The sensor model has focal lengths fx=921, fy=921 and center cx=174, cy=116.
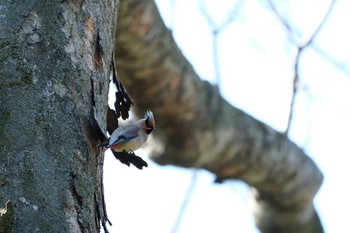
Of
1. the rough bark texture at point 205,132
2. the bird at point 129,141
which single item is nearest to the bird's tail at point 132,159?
the bird at point 129,141

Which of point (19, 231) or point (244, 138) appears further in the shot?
point (244, 138)

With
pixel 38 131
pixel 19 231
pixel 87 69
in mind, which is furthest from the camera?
pixel 87 69

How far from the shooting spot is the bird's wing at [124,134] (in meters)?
1.06

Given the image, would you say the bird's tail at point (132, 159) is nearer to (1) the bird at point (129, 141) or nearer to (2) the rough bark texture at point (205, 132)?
(1) the bird at point (129, 141)

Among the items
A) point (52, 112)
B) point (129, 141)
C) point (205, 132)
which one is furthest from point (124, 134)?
point (205, 132)

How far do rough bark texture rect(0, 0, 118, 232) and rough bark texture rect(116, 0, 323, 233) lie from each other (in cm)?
99

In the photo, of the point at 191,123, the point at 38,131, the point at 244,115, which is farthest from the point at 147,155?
the point at 38,131

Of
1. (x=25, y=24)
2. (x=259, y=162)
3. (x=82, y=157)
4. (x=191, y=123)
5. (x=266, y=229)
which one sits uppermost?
(x=25, y=24)

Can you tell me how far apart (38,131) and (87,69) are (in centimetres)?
14

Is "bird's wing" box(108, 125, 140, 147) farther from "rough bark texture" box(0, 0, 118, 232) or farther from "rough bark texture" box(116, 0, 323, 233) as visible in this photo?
"rough bark texture" box(116, 0, 323, 233)

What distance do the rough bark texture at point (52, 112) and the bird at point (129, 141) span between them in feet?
0.08

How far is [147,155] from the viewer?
2.44 metres

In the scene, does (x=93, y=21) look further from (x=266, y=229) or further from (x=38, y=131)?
(x=266, y=229)

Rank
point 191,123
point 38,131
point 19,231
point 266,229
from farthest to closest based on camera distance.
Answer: point 266,229 → point 191,123 → point 38,131 → point 19,231
